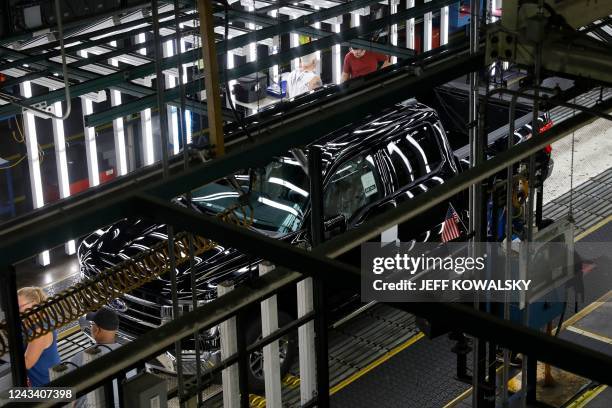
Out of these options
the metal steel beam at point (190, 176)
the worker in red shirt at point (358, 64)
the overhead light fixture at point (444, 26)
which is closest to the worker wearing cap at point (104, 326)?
the metal steel beam at point (190, 176)

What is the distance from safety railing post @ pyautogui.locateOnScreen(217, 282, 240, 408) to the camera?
6566 mm

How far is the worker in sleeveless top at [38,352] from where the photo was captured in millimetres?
7176

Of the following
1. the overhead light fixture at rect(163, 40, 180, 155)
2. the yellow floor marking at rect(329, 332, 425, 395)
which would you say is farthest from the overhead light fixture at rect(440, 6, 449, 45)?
the yellow floor marking at rect(329, 332, 425, 395)

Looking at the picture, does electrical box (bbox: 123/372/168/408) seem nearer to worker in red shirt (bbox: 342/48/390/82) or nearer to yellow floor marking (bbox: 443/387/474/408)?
yellow floor marking (bbox: 443/387/474/408)

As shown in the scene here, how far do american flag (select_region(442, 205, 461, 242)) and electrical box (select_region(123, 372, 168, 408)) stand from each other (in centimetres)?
586

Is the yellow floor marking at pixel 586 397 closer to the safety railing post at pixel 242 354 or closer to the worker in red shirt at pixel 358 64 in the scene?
the safety railing post at pixel 242 354

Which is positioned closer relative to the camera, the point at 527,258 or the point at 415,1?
the point at 527,258

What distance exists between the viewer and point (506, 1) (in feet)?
17.9

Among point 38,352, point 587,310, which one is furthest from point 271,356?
point 587,310

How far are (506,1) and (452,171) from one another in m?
4.41

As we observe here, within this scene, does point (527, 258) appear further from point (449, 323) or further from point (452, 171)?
point (449, 323)

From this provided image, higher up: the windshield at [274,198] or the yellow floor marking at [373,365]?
the windshield at [274,198]

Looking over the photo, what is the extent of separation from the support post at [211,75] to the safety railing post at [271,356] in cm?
166

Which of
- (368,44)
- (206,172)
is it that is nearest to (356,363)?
(368,44)
